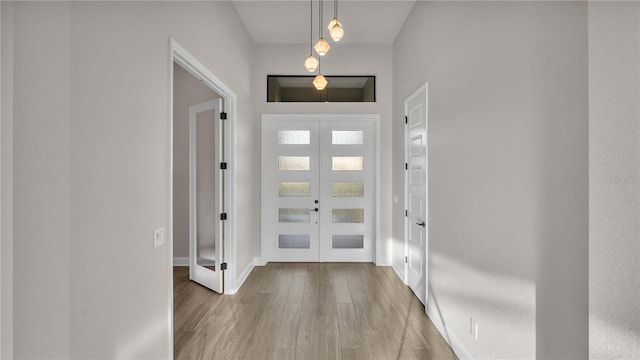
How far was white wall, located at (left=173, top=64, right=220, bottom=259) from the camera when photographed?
462 cm

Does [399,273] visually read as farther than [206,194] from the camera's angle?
Yes

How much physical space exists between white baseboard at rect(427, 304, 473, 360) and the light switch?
2.20 m

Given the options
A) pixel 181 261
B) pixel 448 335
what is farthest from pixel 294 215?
pixel 448 335

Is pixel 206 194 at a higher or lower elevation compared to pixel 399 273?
higher

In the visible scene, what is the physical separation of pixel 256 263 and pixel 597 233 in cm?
418

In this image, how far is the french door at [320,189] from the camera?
4598 mm

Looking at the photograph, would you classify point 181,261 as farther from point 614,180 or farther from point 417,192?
point 614,180

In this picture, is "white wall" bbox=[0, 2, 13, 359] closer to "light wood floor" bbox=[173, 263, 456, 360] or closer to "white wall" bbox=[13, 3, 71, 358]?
"white wall" bbox=[13, 3, 71, 358]

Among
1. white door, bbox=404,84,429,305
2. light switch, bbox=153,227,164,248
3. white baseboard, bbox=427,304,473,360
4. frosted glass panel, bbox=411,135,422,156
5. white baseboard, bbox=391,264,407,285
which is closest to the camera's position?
light switch, bbox=153,227,164,248

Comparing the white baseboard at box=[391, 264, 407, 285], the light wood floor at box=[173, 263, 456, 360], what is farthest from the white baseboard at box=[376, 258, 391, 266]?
the light wood floor at box=[173, 263, 456, 360]

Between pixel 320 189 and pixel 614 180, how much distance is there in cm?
387

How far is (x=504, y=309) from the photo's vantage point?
1.72m

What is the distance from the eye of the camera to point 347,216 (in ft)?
15.2

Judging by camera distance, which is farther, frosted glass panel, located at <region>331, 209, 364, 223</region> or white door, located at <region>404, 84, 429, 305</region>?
frosted glass panel, located at <region>331, 209, 364, 223</region>
